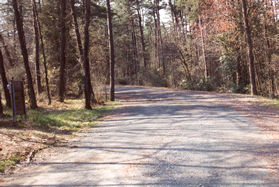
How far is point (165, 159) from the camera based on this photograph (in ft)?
19.4

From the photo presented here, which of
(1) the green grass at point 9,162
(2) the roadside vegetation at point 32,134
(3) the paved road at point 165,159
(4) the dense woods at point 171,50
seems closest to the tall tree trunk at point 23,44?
(4) the dense woods at point 171,50

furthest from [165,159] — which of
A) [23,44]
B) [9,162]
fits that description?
[23,44]

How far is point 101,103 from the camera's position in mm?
18422

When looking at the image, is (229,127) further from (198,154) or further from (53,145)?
(53,145)

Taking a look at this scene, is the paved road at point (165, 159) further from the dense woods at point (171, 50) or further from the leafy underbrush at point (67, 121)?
the dense woods at point (171, 50)

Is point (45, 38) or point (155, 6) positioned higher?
point (155, 6)

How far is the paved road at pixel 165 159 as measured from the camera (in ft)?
15.6

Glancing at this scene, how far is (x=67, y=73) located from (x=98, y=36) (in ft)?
14.0

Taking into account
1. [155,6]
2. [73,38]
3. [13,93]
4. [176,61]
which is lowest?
[13,93]

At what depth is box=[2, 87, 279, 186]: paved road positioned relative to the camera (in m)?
4.76

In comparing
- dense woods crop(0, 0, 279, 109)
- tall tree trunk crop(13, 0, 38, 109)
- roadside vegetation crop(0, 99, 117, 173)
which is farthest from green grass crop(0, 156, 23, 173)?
tall tree trunk crop(13, 0, 38, 109)

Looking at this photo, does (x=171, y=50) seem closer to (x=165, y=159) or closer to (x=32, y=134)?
(x=32, y=134)

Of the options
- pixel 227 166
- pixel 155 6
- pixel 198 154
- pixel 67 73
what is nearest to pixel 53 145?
pixel 198 154

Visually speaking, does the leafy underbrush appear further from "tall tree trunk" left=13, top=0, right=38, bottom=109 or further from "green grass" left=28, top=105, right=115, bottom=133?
"tall tree trunk" left=13, top=0, right=38, bottom=109
